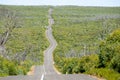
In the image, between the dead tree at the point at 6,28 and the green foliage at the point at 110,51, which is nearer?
the green foliage at the point at 110,51

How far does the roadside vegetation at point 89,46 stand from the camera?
2733 centimetres

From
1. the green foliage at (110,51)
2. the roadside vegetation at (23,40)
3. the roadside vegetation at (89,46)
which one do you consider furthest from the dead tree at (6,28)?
the green foliage at (110,51)

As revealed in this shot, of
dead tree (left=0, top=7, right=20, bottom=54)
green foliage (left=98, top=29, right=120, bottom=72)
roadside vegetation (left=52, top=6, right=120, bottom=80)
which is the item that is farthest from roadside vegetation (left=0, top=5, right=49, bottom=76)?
green foliage (left=98, top=29, right=120, bottom=72)

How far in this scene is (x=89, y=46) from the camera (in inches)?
4572

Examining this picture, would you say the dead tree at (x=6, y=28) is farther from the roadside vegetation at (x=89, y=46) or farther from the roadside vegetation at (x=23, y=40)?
the roadside vegetation at (x=89, y=46)

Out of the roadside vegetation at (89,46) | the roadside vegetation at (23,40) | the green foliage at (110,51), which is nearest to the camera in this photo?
the green foliage at (110,51)

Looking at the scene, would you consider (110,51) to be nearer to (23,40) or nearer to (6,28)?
(6,28)

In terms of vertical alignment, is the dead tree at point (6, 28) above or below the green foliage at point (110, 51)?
below

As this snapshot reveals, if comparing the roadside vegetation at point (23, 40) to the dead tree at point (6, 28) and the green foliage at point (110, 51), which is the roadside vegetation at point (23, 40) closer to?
the dead tree at point (6, 28)

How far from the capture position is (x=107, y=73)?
2450cm

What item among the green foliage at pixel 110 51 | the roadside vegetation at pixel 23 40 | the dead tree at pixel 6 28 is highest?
the green foliage at pixel 110 51

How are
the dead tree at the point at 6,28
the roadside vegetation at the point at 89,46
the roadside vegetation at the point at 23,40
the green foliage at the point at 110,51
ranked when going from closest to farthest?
the green foliage at the point at 110,51 < the roadside vegetation at the point at 89,46 < the dead tree at the point at 6,28 < the roadside vegetation at the point at 23,40

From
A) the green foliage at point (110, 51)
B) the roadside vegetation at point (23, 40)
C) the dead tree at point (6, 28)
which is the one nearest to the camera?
the green foliage at point (110, 51)

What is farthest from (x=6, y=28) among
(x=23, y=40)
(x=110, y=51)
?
(x=110, y=51)
